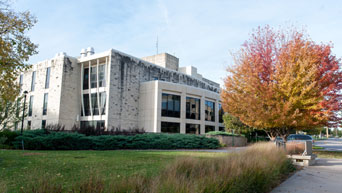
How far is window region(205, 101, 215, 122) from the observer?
119 feet

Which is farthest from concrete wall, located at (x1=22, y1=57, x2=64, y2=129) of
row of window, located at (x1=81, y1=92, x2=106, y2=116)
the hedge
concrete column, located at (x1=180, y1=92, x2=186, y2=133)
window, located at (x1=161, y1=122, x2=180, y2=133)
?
concrete column, located at (x1=180, y1=92, x2=186, y2=133)

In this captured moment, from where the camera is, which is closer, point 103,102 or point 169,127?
point 103,102

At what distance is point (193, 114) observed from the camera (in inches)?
1352

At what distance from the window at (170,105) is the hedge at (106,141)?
9.14m

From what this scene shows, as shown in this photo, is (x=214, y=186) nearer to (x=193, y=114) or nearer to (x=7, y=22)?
(x=7, y=22)

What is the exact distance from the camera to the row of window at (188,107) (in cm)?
3142

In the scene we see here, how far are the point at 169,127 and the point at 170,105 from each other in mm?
2659

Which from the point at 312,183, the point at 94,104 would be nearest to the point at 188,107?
the point at 94,104

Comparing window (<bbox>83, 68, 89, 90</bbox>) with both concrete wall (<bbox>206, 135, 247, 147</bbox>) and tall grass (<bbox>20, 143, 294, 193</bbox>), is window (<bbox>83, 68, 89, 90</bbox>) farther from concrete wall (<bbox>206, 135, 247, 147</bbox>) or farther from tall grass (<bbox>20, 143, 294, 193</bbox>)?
tall grass (<bbox>20, 143, 294, 193</bbox>)

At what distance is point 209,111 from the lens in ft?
121

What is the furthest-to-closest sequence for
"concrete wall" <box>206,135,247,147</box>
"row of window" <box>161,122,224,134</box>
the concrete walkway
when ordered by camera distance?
"row of window" <box>161,122,224,134</box>
"concrete wall" <box>206,135,247,147</box>
the concrete walkway

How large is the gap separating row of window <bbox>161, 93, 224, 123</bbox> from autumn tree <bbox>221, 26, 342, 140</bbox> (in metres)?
15.3

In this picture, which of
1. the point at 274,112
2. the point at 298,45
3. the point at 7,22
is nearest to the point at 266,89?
the point at 274,112

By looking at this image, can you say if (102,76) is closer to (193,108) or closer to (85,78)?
(85,78)
